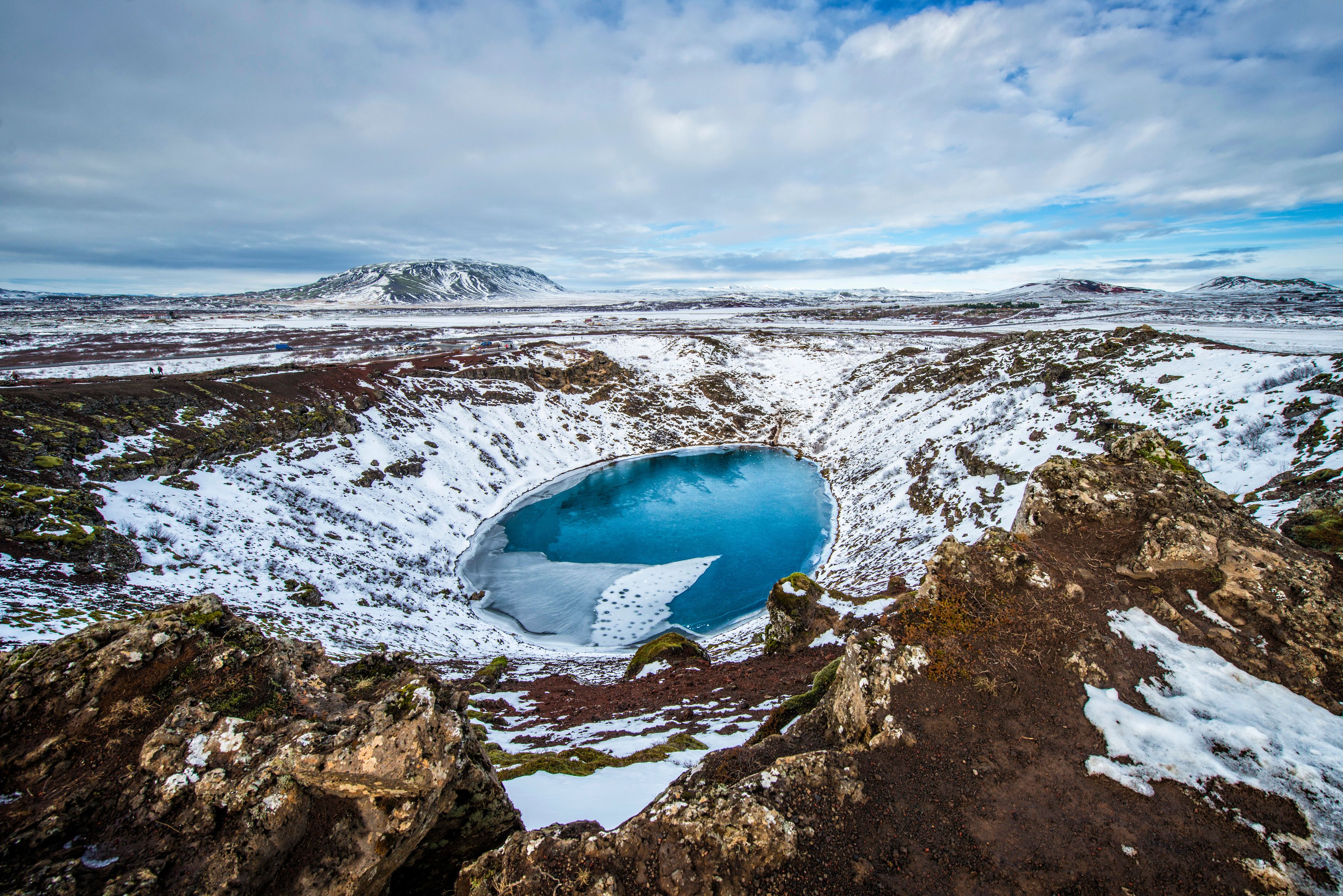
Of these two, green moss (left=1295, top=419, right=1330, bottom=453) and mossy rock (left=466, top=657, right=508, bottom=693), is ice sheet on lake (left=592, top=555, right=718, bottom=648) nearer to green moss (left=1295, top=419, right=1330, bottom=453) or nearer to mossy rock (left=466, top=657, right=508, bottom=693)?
mossy rock (left=466, top=657, right=508, bottom=693)

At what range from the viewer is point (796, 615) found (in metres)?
18.9

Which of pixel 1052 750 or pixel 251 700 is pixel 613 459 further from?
pixel 1052 750

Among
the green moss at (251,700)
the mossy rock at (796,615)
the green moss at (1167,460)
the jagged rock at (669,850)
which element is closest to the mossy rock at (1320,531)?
the green moss at (1167,460)

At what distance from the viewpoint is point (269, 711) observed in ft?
25.3

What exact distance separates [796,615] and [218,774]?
16.7m

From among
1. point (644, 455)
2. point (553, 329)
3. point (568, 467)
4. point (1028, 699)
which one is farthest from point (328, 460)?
point (553, 329)

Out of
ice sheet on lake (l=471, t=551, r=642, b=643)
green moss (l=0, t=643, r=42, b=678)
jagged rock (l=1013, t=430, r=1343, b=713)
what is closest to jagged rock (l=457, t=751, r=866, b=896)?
green moss (l=0, t=643, r=42, b=678)

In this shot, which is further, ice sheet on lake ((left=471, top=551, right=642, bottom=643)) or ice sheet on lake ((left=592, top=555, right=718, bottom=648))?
ice sheet on lake ((left=471, top=551, right=642, bottom=643))

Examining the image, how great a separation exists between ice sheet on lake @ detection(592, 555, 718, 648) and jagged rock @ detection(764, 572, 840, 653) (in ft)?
30.1

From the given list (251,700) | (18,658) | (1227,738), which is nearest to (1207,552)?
(1227,738)

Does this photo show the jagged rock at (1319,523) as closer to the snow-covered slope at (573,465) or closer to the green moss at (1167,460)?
the snow-covered slope at (573,465)

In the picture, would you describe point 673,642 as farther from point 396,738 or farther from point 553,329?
point 553,329

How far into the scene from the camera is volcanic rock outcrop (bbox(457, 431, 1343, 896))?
615cm

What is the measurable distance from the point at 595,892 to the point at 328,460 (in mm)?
39086
